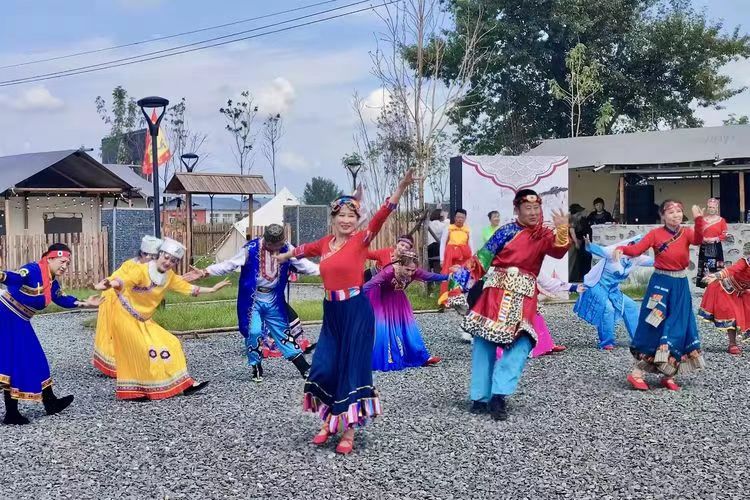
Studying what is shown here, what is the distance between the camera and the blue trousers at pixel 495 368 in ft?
19.3

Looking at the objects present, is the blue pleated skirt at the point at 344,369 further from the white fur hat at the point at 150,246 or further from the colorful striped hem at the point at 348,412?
the white fur hat at the point at 150,246

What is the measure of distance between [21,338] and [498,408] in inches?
145

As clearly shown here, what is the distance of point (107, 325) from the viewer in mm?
8141

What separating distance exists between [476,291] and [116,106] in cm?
3942

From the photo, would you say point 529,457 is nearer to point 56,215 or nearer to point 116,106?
point 56,215

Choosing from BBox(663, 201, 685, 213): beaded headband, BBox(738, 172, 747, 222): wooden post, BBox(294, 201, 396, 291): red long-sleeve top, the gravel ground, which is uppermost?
BBox(738, 172, 747, 222): wooden post

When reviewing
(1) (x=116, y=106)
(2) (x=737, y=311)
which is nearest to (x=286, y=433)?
(2) (x=737, y=311)

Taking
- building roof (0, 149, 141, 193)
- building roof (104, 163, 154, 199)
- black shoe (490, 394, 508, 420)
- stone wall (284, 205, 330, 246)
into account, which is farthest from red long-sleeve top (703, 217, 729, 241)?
building roof (104, 163, 154, 199)

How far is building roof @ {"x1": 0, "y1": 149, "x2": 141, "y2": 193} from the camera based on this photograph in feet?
65.2

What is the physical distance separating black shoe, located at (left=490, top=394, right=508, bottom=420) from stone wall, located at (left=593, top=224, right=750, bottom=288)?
366 inches

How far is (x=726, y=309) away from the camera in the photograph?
348 inches

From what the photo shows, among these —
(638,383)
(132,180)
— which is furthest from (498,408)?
(132,180)

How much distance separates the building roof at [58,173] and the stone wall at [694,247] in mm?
12475

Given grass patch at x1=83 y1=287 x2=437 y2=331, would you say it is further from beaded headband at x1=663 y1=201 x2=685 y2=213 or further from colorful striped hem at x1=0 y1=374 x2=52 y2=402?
beaded headband at x1=663 y1=201 x2=685 y2=213
